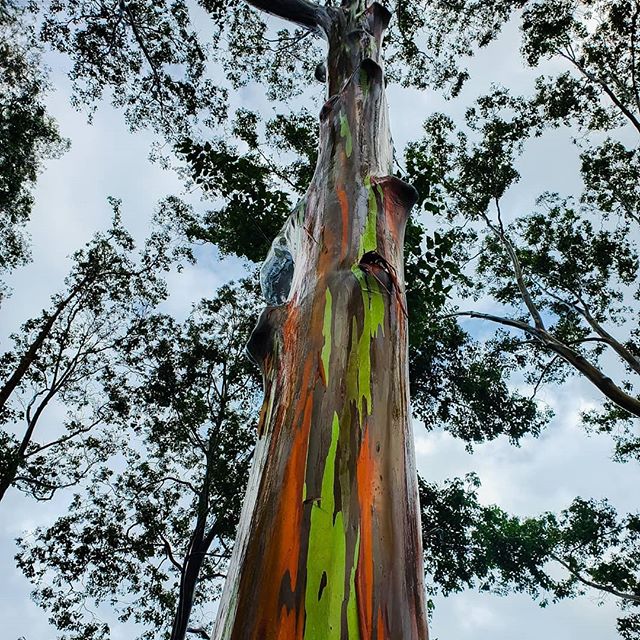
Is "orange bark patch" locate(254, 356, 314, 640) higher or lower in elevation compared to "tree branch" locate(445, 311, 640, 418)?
lower

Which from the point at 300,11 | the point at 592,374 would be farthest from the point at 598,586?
the point at 300,11

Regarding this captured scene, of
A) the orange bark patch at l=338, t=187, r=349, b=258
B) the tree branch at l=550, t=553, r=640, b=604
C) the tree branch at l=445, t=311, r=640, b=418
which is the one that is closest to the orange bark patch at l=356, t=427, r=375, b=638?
the orange bark patch at l=338, t=187, r=349, b=258

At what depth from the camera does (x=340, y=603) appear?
778mm

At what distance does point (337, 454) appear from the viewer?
995 mm

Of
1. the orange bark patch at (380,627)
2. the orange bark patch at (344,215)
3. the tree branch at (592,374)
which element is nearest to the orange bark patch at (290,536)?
the orange bark patch at (380,627)

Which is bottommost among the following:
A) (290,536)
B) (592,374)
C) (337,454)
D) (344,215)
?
(290,536)

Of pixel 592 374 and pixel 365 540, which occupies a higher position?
pixel 592 374

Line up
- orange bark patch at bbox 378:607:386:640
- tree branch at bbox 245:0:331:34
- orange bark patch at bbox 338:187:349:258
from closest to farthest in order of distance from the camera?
orange bark patch at bbox 378:607:386:640 → orange bark patch at bbox 338:187:349:258 → tree branch at bbox 245:0:331:34

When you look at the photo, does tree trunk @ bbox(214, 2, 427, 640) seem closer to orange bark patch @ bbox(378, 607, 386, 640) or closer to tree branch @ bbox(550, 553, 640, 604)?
orange bark patch @ bbox(378, 607, 386, 640)

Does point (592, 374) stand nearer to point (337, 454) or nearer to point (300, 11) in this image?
point (300, 11)

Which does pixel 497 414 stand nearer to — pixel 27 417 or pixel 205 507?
pixel 205 507

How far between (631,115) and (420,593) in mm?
10636

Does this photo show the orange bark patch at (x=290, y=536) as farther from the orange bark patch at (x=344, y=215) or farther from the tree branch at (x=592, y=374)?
the tree branch at (x=592, y=374)

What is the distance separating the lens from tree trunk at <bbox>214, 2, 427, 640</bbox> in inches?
31.4
